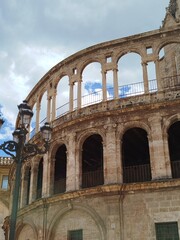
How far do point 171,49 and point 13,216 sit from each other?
18.4 m

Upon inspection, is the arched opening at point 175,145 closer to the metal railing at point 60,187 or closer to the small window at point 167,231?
the small window at point 167,231

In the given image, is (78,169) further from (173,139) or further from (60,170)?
(173,139)

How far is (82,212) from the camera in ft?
55.1

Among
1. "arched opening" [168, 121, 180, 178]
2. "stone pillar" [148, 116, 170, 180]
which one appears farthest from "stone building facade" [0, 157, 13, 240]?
"stone pillar" [148, 116, 170, 180]

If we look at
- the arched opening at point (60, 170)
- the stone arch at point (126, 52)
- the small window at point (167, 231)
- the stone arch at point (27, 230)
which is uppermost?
the stone arch at point (126, 52)

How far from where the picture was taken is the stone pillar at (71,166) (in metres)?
17.6

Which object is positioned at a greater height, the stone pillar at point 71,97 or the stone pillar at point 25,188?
the stone pillar at point 71,97

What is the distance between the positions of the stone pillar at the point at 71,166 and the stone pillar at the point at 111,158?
182 centimetres

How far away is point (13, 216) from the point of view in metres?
9.13

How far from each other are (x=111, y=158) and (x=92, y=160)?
17.2 feet

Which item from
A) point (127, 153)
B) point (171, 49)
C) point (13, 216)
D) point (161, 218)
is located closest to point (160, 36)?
point (171, 49)

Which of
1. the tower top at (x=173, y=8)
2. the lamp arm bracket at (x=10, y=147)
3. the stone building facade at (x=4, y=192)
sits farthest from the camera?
the stone building facade at (x=4, y=192)

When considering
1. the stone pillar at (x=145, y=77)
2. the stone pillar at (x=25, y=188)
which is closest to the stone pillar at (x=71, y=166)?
the stone pillar at (x=145, y=77)

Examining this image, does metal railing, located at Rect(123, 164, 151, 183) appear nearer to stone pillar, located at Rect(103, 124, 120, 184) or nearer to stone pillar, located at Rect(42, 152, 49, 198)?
stone pillar, located at Rect(103, 124, 120, 184)
